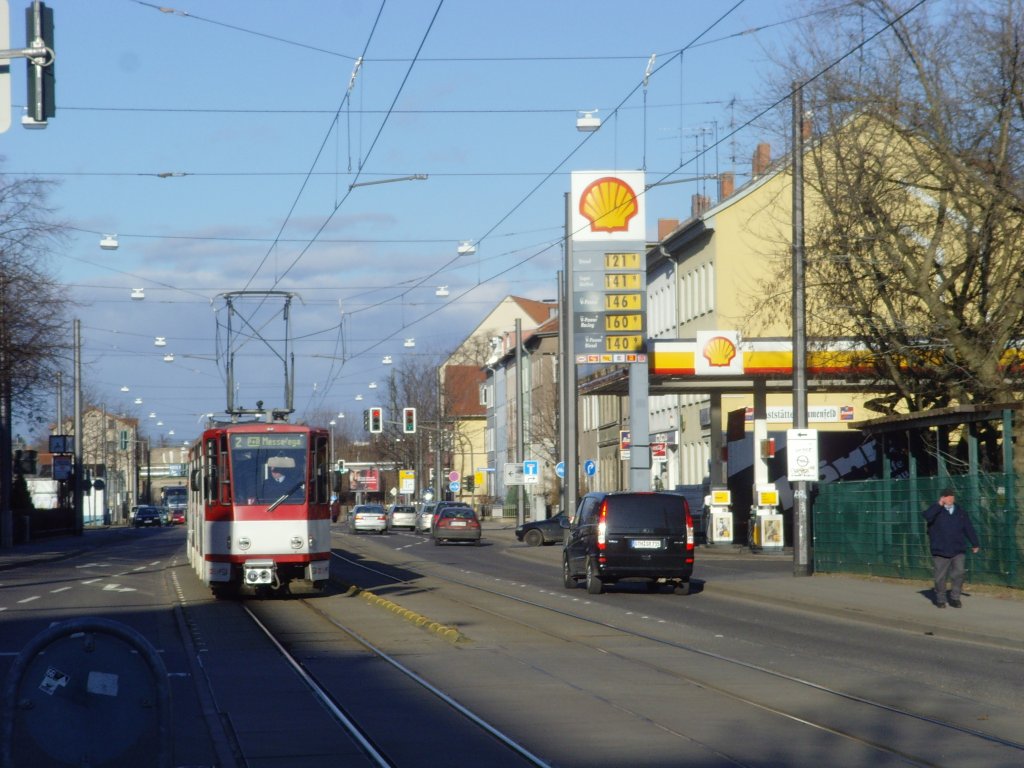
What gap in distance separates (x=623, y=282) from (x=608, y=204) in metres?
2.20

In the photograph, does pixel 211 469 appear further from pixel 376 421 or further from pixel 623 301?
pixel 376 421

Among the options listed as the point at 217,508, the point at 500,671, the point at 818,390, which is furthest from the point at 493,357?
the point at 500,671

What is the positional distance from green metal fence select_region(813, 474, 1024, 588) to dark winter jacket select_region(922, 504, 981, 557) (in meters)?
2.68

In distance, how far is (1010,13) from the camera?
2792cm

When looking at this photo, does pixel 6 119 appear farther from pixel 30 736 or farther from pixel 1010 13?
pixel 1010 13

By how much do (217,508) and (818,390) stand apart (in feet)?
68.8

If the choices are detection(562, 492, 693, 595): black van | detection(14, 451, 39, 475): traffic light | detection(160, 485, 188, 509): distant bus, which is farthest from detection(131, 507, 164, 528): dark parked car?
detection(562, 492, 693, 595): black van

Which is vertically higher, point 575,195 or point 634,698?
point 575,195

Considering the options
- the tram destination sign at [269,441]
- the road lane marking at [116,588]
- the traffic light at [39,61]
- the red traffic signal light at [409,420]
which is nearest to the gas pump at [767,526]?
the road lane marking at [116,588]

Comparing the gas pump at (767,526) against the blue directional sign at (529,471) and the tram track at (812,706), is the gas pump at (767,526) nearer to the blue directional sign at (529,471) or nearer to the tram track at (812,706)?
the blue directional sign at (529,471)

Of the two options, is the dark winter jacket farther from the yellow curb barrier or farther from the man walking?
the yellow curb barrier

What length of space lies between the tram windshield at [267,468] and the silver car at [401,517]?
52.3m

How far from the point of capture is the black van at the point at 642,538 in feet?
85.6

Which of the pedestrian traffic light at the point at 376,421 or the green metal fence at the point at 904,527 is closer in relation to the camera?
the green metal fence at the point at 904,527
